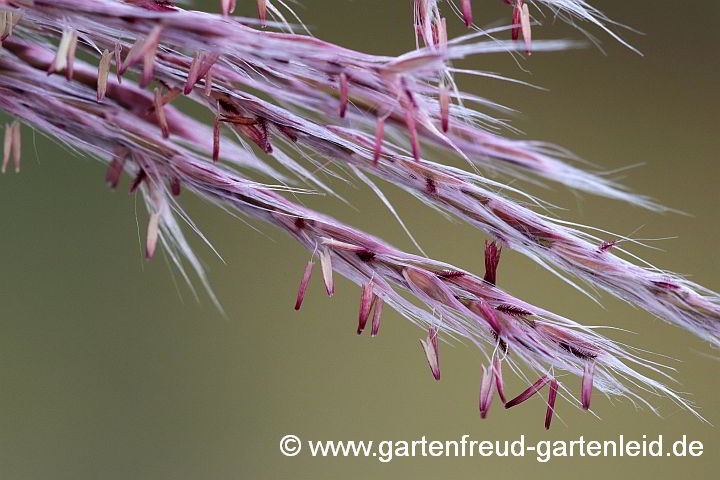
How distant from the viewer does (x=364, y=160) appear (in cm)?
18

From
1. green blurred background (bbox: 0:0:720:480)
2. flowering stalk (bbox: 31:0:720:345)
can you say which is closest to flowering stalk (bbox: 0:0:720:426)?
flowering stalk (bbox: 31:0:720:345)

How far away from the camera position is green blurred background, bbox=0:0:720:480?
2.50 ft

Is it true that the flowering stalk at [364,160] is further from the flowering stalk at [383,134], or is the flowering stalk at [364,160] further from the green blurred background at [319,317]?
the green blurred background at [319,317]

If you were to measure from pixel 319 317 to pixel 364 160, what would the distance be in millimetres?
634

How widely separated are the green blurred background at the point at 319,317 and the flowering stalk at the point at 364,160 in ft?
1.84

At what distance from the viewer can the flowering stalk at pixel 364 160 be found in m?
0.17

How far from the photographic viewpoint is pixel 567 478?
2.53 ft

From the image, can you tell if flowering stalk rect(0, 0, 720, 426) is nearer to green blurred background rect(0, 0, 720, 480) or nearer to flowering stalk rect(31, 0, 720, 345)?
flowering stalk rect(31, 0, 720, 345)

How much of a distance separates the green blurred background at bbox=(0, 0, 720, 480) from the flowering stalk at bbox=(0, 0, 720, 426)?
0.56m

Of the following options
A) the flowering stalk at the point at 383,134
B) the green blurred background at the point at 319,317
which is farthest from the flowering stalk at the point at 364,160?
the green blurred background at the point at 319,317

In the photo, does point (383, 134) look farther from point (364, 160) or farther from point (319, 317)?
point (319, 317)

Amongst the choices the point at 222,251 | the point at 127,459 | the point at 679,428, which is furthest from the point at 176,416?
the point at 679,428

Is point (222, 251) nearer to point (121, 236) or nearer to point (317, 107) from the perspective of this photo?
point (121, 236)

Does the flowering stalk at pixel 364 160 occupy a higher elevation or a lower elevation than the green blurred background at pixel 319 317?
higher
